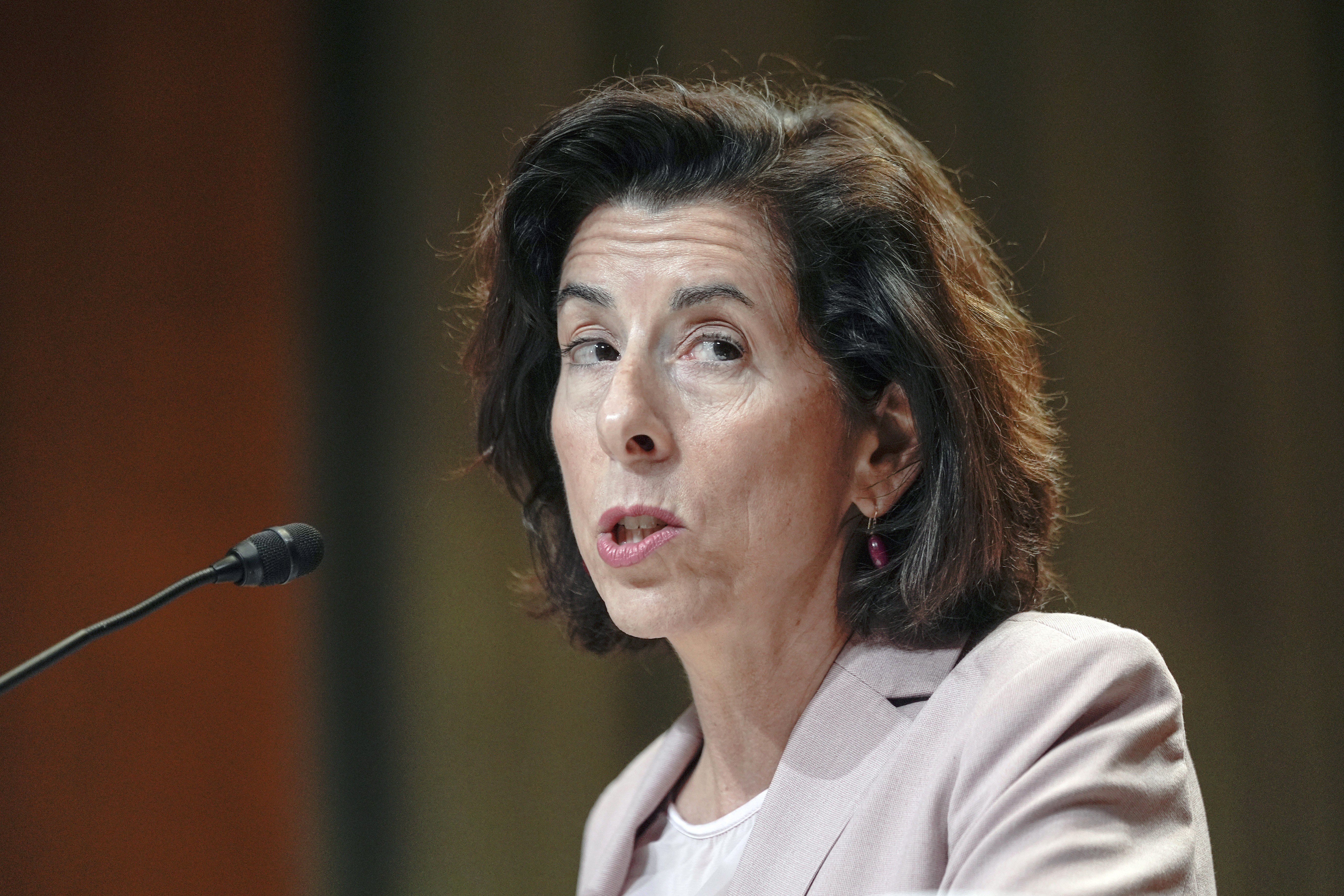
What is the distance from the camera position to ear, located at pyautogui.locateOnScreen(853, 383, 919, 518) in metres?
1.63

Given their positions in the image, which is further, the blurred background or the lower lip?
the blurred background

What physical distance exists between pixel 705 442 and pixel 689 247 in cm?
28

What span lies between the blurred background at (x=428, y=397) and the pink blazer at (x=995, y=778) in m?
1.11

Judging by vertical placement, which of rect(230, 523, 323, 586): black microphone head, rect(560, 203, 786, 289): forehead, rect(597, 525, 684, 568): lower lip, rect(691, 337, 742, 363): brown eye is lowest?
rect(597, 525, 684, 568): lower lip

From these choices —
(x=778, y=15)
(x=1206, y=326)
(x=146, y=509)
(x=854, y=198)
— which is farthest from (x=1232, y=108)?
(x=146, y=509)

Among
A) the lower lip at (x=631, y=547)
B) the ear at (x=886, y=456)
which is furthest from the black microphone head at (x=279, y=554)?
the ear at (x=886, y=456)

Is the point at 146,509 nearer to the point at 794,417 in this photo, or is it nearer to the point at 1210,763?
the point at 794,417

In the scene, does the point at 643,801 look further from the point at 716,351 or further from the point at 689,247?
the point at 689,247

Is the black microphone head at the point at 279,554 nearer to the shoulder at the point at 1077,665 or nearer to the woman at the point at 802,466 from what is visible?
the woman at the point at 802,466

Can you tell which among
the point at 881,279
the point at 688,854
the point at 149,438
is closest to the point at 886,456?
the point at 881,279

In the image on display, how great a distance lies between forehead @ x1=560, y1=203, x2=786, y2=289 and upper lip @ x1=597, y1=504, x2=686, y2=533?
31 cm

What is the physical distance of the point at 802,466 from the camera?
1.55 meters

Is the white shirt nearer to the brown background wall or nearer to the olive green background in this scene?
the olive green background

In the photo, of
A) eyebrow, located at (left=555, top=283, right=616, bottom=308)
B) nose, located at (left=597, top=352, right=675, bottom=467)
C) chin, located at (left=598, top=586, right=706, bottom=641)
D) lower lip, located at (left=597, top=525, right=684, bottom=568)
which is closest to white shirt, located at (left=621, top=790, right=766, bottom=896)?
chin, located at (left=598, top=586, right=706, bottom=641)
